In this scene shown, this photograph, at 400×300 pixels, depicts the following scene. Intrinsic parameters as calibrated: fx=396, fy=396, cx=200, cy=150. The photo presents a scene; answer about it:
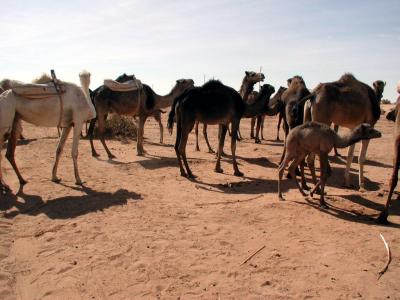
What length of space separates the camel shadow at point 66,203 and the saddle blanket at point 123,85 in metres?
4.62

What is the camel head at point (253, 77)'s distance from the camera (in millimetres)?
12734

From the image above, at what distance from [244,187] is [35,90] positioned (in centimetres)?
486

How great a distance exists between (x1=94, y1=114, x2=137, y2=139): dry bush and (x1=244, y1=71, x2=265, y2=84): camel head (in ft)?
21.8

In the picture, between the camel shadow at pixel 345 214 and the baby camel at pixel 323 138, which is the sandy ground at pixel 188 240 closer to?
the camel shadow at pixel 345 214

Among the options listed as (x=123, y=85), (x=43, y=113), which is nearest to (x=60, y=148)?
(x=43, y=113)

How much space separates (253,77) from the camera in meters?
12.8

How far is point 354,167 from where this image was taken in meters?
11.5

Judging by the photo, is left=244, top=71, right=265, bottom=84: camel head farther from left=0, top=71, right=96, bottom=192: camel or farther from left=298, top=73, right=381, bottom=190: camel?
left=0, top=71, right=96, bottom=192: camel

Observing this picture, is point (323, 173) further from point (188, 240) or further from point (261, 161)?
point (261, 161)

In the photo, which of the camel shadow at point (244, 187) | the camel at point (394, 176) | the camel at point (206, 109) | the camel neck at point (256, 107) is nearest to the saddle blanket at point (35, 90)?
the camel at point (206, 109)

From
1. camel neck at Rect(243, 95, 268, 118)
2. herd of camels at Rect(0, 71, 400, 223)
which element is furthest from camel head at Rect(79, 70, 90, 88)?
camel neck at Rect(243, 95, 268, 118)

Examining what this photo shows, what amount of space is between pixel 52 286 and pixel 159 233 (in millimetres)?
1741

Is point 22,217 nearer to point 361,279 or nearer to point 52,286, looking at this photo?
point 52,286

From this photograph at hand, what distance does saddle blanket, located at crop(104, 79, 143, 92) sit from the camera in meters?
11.8
